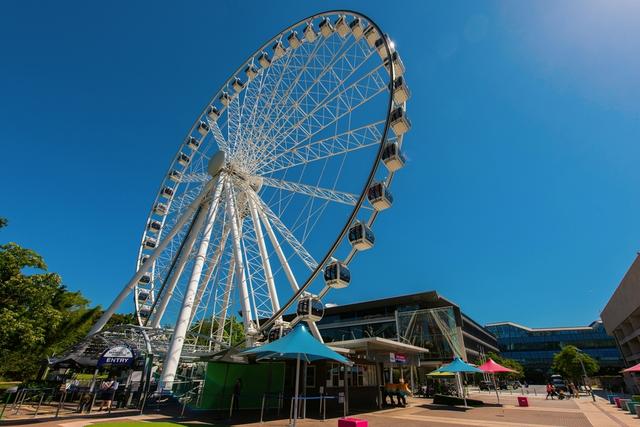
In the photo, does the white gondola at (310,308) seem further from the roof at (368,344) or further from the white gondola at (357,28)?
the white gondola at (357,28)

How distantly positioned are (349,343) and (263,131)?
14.3 meters

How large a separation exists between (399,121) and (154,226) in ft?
80.4

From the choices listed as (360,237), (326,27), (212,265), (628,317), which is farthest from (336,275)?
(628,317)

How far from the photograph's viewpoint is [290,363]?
637 inches

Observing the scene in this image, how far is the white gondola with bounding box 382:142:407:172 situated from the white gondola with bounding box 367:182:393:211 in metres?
1.01

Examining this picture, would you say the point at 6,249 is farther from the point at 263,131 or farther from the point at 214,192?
the point at 263,131

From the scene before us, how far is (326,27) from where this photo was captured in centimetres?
2119

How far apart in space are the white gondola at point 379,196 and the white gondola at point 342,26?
1033cm

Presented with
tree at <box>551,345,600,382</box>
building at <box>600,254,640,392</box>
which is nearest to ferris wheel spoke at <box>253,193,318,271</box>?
building at <box>600,254,640,392</box>

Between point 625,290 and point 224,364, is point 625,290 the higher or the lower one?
the higher one

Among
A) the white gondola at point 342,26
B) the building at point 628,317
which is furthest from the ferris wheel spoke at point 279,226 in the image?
the building at point 628,317

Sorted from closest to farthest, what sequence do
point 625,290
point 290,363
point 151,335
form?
1. point 290,363
2. point 151,335
3. point 625,290

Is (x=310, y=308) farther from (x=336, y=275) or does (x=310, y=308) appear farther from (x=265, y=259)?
(x=265, y=259)

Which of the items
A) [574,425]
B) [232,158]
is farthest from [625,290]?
[232,158]
